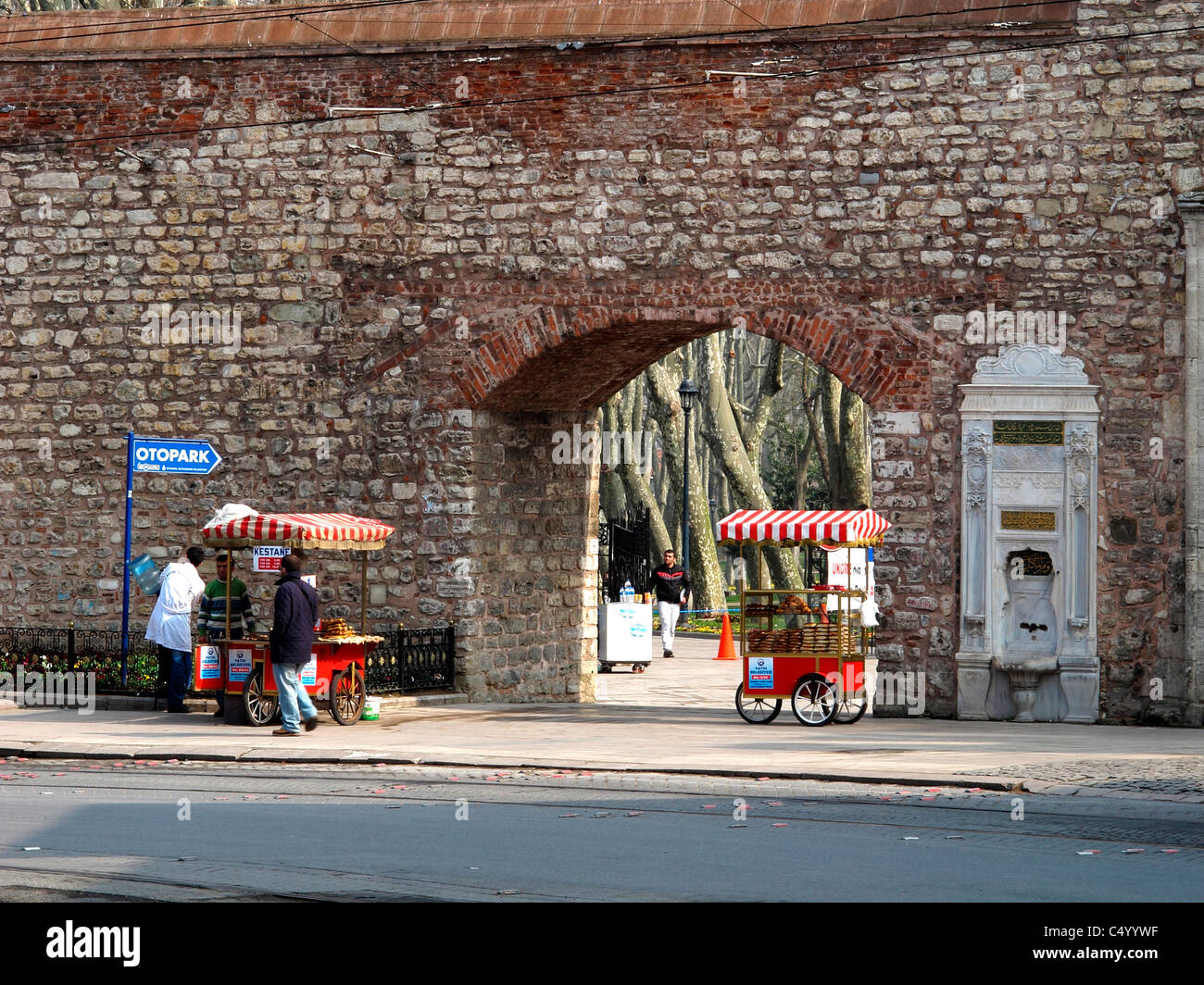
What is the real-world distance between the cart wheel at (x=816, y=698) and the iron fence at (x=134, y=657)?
4.01 metres

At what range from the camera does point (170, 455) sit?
17.5 meters

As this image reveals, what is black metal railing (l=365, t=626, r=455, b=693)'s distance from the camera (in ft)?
58.0

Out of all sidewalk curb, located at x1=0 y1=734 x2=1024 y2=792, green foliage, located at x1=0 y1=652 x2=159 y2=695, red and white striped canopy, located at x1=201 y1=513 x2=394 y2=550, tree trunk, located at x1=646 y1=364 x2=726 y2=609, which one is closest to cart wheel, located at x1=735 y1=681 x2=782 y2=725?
sidewalk curb, located at x1=0 y1=734 x2=1024 y2=792

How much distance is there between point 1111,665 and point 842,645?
2595mm

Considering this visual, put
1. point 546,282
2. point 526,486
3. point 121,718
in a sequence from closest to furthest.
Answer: point 121,718
point 546,282
point 526,486

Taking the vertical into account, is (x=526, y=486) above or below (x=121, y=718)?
above

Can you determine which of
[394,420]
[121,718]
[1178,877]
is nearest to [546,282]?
[394,420]

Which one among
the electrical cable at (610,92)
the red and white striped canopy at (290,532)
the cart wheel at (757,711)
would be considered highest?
the electrical cable at (610,92)

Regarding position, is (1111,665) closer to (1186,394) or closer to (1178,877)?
(1186,394)

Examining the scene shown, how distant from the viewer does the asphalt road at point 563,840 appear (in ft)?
26.0

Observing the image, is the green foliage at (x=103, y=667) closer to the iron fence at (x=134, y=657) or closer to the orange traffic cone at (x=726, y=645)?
the iron fence at (x=134, y=657)

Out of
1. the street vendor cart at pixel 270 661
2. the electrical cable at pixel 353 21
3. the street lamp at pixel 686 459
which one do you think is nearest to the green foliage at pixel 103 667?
the street vendor cart at pixel 270 661

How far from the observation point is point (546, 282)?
59.4 ft

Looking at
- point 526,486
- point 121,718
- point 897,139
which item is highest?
point 897,139
